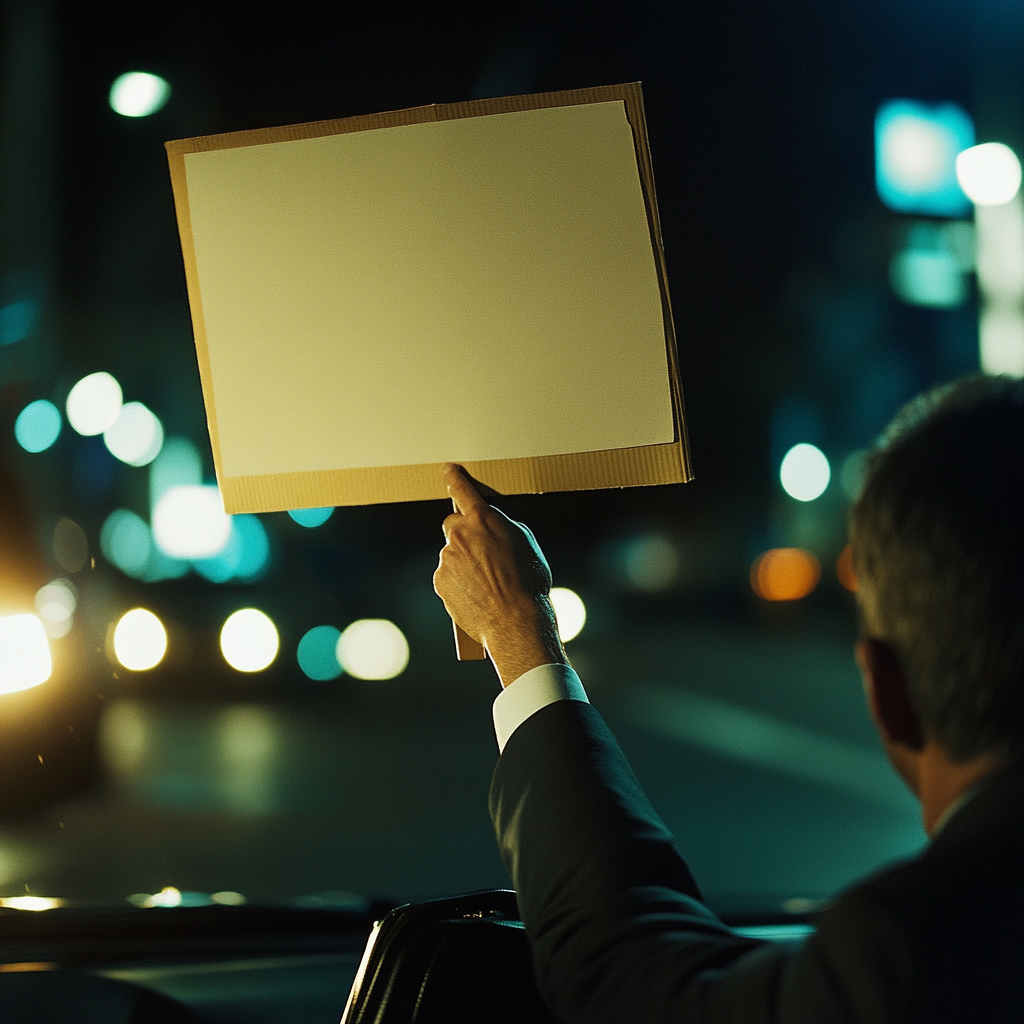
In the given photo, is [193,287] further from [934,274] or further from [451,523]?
[934,274]

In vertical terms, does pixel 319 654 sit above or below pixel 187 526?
below

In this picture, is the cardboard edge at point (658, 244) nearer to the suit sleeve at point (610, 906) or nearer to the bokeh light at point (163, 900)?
the suit sleeve at point (610, 906)

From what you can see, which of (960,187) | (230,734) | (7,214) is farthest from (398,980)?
(960,187)

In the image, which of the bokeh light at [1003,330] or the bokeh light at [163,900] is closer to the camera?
the bokeh light at [163,900]

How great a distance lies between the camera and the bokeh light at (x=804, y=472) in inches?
1455

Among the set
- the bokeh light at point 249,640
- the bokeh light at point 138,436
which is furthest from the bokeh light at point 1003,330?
the bokeh light at point 138,436

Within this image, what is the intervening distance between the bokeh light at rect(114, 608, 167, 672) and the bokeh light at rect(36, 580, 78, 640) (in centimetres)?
544

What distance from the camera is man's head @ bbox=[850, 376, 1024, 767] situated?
80 centimetres

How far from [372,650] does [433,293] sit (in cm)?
1057

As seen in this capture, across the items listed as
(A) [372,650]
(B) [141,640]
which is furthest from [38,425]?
(A) [372,650]

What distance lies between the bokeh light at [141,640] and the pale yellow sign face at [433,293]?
25.7ft

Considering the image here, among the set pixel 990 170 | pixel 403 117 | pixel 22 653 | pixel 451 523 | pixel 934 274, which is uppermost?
pixel 934 274

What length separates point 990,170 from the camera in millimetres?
13883

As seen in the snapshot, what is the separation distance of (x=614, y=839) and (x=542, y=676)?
23 centimetres
